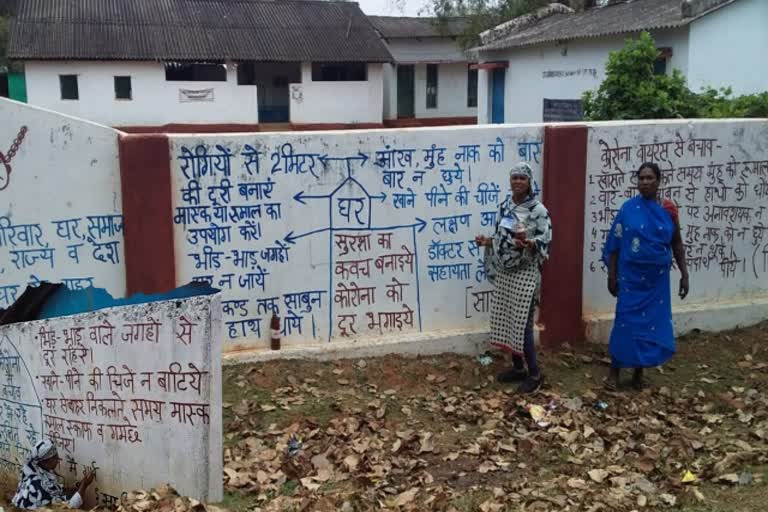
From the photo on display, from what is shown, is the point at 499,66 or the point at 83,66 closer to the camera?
the point at 499,66

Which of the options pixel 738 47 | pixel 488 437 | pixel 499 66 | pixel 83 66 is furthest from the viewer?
pixel 83 66

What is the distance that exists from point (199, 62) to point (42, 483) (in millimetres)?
25689

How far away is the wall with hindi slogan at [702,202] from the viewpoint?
7.30 metres

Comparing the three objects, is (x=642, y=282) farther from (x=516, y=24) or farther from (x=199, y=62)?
(x=199, y=62)

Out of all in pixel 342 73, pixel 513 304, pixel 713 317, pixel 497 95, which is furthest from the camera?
pixel 342 73

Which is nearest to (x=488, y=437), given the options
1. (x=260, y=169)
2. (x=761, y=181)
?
(x=260, y=169)

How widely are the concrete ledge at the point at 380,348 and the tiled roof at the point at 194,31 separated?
77.2ft

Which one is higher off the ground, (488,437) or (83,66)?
(83,66)

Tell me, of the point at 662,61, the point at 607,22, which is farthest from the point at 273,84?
the point at 662,61

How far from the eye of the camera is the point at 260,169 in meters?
6.38

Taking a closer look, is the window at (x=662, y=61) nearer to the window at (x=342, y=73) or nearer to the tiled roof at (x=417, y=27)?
the window at (x=342, y=73)

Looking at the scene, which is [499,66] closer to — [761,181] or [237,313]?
[761,181]

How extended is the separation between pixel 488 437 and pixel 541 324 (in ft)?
6.38

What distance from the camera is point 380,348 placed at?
676cm
